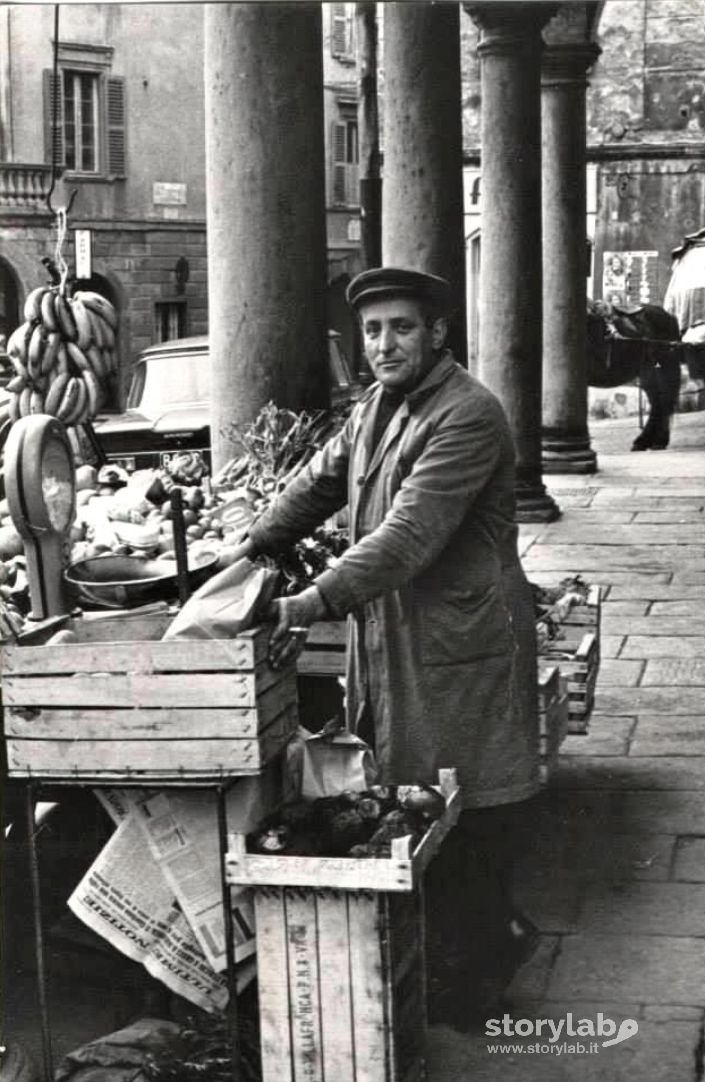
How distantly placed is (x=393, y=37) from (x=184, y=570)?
21.7ft

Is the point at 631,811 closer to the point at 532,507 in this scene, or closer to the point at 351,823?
the point at 351,823

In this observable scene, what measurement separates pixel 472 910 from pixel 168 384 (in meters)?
10.3

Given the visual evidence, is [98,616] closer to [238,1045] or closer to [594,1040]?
[238,1045]

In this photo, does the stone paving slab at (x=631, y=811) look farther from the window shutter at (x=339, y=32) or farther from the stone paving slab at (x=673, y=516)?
the window shutter at (x=339, y=32)

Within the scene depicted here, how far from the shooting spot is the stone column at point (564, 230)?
52.6 ft

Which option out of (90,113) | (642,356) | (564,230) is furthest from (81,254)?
(90,113)

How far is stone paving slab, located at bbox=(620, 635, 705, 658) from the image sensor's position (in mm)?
8750

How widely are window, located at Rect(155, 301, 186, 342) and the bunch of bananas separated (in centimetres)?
2667

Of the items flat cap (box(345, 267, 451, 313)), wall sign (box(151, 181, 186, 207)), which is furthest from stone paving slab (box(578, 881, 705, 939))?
wall sign (box(151, 181, 186, 207))

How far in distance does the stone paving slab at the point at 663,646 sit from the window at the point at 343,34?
2878cm

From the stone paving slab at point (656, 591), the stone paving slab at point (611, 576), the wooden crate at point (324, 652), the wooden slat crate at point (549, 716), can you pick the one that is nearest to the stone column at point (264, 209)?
the wooden crate at point (324, 652)

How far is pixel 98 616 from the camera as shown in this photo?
4320 millimetres

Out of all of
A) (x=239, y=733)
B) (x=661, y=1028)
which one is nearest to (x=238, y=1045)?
(x=239, y=733)

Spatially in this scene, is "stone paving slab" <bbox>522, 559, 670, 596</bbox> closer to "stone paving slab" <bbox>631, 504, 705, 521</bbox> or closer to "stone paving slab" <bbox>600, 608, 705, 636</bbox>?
"stone paving slab" <bbox>600, 608, 705, 636</bbox>
